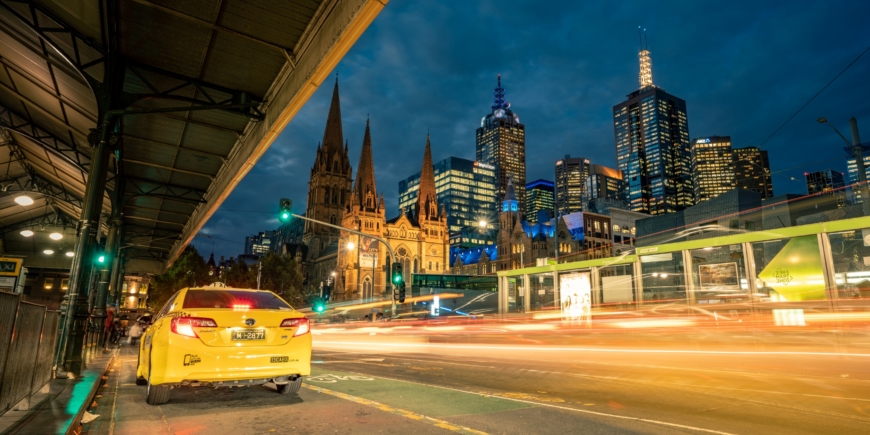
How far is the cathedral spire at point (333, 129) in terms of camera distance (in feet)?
378

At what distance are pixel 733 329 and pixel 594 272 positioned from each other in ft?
21.0

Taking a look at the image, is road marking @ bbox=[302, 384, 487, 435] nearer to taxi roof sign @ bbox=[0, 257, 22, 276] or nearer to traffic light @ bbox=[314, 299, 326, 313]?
taxi roof sign @ bbox=[0, 257, 22, 276]

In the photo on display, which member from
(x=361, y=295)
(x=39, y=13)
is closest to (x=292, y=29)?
(x=39, y=13)

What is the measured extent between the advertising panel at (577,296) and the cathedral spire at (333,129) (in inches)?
3907

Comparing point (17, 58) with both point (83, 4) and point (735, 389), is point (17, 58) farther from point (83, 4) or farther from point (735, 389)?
point (735, 389)

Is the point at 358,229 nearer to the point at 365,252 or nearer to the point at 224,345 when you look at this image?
the point at 365,252

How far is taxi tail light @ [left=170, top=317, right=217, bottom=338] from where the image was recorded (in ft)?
20.6

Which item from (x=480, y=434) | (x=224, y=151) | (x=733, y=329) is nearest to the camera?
(x=480, y=434)

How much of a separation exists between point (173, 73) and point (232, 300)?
934cm

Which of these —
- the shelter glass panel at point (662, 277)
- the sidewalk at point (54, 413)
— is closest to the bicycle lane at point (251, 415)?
the sidewalk at point (54, 413)

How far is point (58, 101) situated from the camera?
17.0m

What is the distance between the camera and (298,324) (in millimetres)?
7016

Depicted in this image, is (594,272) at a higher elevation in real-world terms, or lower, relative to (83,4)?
lower

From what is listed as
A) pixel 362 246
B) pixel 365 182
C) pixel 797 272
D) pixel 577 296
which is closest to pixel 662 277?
pixel 577 296
